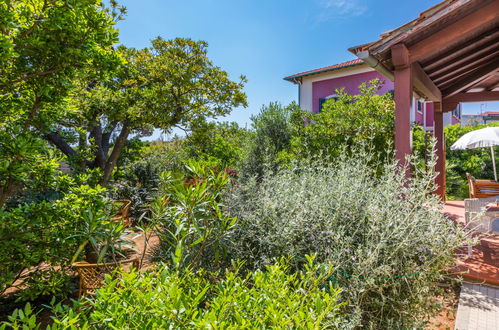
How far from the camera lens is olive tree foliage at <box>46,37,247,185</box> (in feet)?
18.2

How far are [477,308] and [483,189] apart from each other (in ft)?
16.9

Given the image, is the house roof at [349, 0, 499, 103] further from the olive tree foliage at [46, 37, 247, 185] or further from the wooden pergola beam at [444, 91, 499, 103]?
the olive tree foliage at [46, 37, 247, 185]

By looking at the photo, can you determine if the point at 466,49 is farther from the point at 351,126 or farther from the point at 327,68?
the point at 327,68

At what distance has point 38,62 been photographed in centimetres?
231

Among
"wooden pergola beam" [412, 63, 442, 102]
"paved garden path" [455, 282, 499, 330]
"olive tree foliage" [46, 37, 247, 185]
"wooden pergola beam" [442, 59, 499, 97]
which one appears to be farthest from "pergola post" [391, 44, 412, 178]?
"olive tree foliage" [46, 37, 247, 185]

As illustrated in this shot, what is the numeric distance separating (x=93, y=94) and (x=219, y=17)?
4.00 m

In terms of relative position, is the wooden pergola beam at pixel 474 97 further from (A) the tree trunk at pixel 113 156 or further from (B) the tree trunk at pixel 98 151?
(B) the tree trunk at pixel 98 151

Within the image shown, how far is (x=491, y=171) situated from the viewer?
34.8ft

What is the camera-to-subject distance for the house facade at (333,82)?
1273 centimetres

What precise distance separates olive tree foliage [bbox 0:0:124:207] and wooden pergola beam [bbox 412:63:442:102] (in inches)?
167

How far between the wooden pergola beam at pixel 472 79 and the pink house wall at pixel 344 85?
238 inches

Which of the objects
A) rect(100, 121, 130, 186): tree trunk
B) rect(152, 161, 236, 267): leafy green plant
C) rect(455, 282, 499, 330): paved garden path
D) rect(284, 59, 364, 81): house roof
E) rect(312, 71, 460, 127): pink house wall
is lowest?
rect(455, 282, 499, 330): paved garden path

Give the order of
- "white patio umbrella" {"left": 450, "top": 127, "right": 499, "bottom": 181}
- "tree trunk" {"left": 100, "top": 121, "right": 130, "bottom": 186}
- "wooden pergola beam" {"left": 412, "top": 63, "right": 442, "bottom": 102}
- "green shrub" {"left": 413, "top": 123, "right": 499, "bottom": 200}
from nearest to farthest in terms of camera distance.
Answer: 1. "wooden pergola beam" {"left": 412, "top": 63, "right": 442, "bottom": 102}
2. "tree trunk" {"left": 100, "top": 121, "right": 130, "bottom": 186}
3. "white patio umbrella" {"left": 450, "top": 127, "right": 499, "bottom": 181}
4. "green shrub" {"left": 413, "top": 123, "right": 499, "bottom": 200}

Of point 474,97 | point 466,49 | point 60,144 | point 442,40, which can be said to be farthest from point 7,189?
point 474,97
